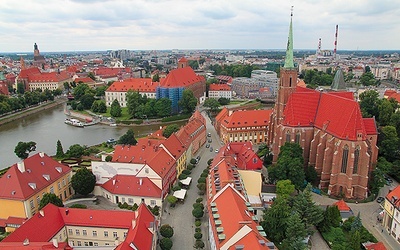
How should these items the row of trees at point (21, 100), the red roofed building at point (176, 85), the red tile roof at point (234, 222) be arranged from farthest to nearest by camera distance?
the red roofed building at point (176, 85) < the row of trees at point (21, 100) < the red tile roof at point (234, 222)

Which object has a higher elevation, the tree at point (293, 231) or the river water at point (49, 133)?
the tree at point (293, 231)

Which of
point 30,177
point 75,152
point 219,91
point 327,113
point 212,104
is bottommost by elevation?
point 75,152

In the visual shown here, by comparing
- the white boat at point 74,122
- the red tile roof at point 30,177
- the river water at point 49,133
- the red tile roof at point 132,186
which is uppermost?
the red tile roof at point 30,177

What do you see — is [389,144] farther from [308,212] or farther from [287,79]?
[308,212]

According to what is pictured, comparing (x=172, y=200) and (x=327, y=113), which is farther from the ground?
(x=327, y=113)

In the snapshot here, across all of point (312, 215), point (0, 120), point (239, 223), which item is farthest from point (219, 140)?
point (0, 120)

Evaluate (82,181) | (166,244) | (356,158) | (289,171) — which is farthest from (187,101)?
(166,244)

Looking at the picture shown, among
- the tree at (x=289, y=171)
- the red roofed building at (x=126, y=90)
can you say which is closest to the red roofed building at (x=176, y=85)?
the red roofed building at (x=126, y=90)

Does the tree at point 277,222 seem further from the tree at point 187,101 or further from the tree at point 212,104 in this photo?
the tree at point 212,104
